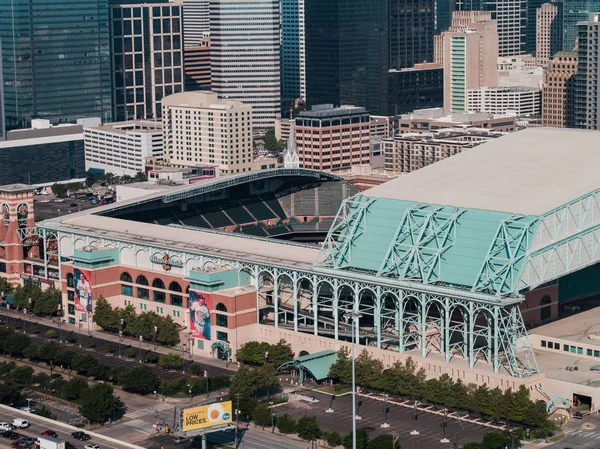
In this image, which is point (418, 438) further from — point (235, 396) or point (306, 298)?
point (306, 298)

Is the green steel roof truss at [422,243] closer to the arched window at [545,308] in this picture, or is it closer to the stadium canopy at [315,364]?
the stadium canopy at [315,364]

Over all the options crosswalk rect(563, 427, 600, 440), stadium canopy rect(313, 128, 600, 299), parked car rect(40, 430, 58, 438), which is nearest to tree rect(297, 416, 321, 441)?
parked car rect(40, 430, 58, 438)

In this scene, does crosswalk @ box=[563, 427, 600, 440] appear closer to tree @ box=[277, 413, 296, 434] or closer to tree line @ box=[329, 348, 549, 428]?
tree line @ box=[329, 348, 549, 428]

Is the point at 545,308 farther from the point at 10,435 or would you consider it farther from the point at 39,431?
the point at 10,435

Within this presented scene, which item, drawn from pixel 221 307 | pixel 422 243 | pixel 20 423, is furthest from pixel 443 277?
pixel 20 423

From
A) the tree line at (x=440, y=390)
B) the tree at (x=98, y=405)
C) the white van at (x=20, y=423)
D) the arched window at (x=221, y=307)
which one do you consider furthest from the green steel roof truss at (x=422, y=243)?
the white van at (x=20, y=423)
